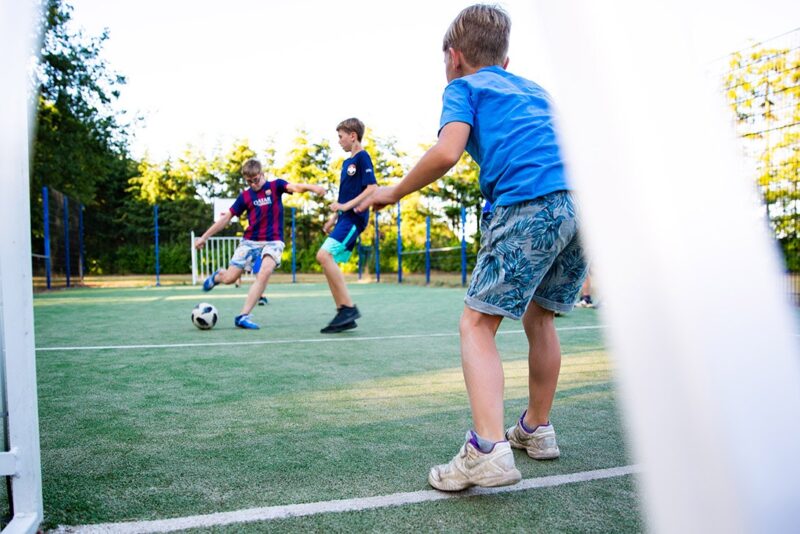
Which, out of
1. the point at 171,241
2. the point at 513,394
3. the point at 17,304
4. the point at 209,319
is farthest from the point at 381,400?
the point at 171,241

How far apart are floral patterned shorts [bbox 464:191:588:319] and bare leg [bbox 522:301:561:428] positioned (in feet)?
1.02

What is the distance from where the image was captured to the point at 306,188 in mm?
6758

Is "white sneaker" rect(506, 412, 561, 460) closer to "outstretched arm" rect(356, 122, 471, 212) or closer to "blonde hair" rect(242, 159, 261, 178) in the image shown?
"outstretched arm" rect(356, 122, 471, 212)

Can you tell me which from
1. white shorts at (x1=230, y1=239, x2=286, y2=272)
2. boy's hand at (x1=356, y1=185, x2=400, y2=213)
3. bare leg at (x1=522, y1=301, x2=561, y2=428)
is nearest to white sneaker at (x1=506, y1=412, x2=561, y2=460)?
bare leg at (x1=522, y1=301, x2=561, y2=428)

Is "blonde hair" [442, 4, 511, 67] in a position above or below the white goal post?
above

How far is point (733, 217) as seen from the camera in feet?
1.58

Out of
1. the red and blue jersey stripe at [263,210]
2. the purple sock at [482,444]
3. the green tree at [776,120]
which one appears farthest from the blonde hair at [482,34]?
the green tree at [776,120]

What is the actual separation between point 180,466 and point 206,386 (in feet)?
4.69

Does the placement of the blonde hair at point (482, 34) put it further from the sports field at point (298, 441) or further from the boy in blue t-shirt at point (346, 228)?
the boy in blue t-shirt at point (346, 228)

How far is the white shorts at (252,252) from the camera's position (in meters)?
7.34

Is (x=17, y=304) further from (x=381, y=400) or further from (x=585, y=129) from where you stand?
(x=381, y=400)

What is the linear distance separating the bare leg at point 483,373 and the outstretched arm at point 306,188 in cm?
456

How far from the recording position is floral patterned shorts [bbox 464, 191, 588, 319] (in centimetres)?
198

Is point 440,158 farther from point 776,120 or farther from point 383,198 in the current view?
point 776,120
